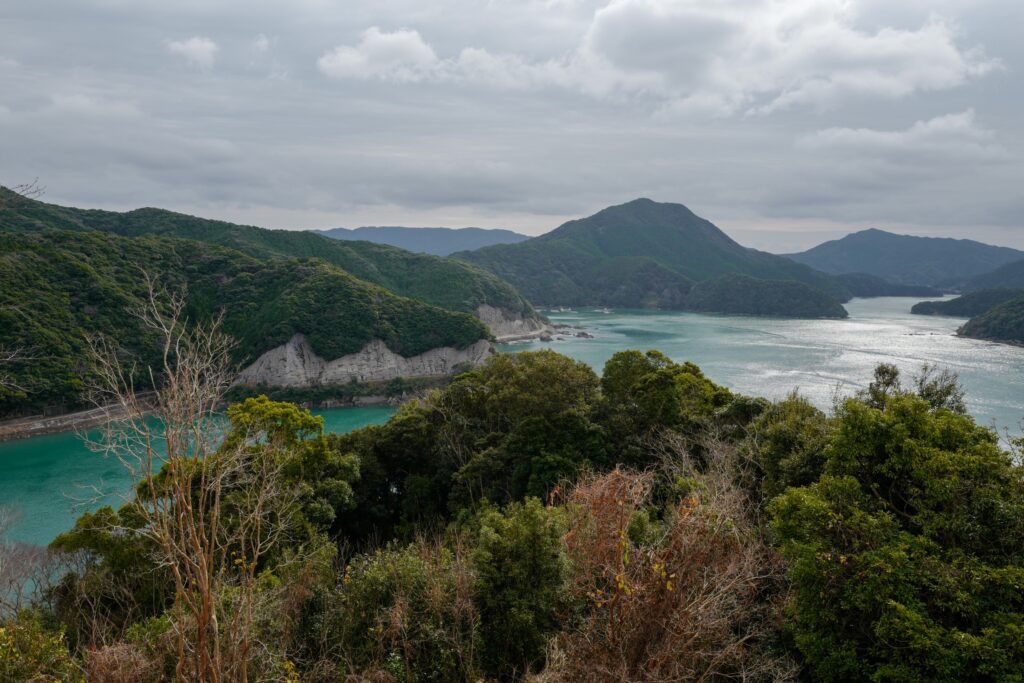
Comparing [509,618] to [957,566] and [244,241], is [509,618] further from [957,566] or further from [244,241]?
[244,241]

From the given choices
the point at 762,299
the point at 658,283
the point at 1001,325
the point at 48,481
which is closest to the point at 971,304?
the point at 762,299

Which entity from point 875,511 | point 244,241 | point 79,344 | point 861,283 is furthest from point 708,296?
point 875,511

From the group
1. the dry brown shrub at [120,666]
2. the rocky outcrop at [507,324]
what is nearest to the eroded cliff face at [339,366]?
the rocky outcrop at [507,324]

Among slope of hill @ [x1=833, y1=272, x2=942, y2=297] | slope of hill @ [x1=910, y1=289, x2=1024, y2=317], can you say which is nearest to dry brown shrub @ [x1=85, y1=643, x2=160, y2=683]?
slope of hill @ [x1=910, y1=289, x2=1024, y2=317]

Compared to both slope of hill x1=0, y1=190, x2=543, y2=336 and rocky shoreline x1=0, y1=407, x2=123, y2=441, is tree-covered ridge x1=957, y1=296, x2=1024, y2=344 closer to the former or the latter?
slope of hill x1=0, y1=190, x2=543, y2=336

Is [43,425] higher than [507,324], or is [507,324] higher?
[507,324]

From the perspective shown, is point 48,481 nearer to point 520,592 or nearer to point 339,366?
point 339,366
